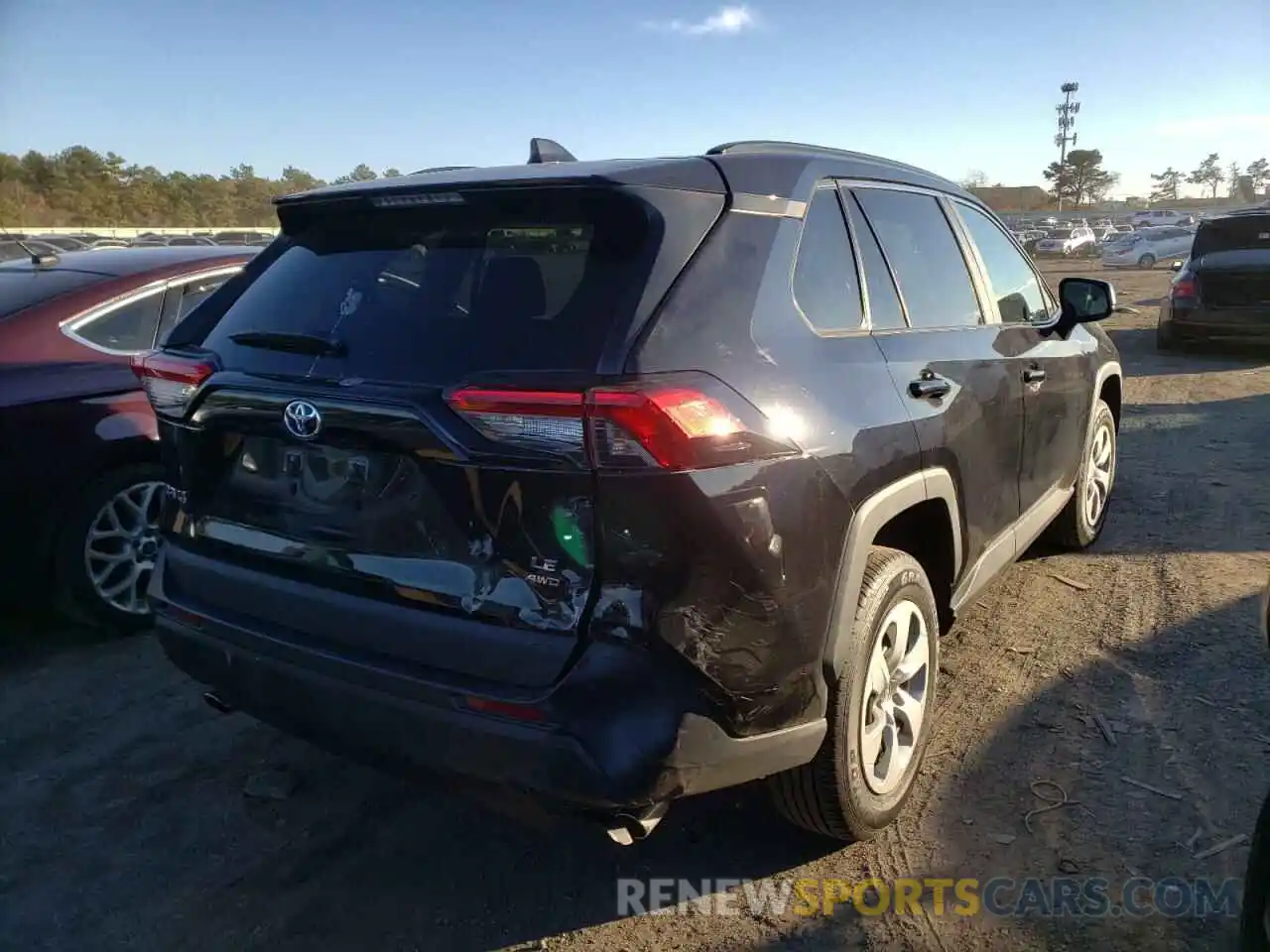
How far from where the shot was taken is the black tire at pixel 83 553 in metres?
4.00

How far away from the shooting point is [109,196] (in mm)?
54281

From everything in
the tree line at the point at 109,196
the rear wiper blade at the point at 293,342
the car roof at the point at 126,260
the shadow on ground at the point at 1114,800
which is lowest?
the shadow on ground at the point at 1114,800

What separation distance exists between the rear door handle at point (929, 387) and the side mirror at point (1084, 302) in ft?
5.57

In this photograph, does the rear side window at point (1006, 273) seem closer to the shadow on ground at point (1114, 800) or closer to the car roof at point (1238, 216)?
the shadow on ground at point (1114, 800)

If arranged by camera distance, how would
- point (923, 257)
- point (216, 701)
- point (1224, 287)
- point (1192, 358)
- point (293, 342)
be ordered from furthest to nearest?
point (1192, 358) → point (1224, 287) → point (923, 257) → point (216, 701) → point (293, 342)

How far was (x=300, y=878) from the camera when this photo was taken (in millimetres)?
2639

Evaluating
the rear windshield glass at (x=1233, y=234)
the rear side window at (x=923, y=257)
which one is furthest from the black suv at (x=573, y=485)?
the rear windshield glass at (x=1233, y=234)

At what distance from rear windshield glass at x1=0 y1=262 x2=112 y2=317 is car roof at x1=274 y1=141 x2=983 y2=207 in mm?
2127

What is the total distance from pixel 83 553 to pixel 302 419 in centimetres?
240

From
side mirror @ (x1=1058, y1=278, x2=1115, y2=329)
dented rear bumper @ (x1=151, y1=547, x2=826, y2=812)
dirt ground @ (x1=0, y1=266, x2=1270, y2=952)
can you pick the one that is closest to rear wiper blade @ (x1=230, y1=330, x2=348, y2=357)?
dented rear bumper @ (x1=151, y1=547, x2=826, y2=812)

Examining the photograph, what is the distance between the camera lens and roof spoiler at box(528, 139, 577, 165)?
3004 mm

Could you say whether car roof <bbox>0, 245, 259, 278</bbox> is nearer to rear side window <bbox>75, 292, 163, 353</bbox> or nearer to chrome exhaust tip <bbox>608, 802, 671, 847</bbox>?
rear side window <bbox>75, 292, 163, 353</bbox>

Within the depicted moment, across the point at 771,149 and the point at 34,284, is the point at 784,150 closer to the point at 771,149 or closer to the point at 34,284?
the point at 771,149

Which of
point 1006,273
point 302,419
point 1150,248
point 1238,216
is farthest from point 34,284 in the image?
point 1150,248
